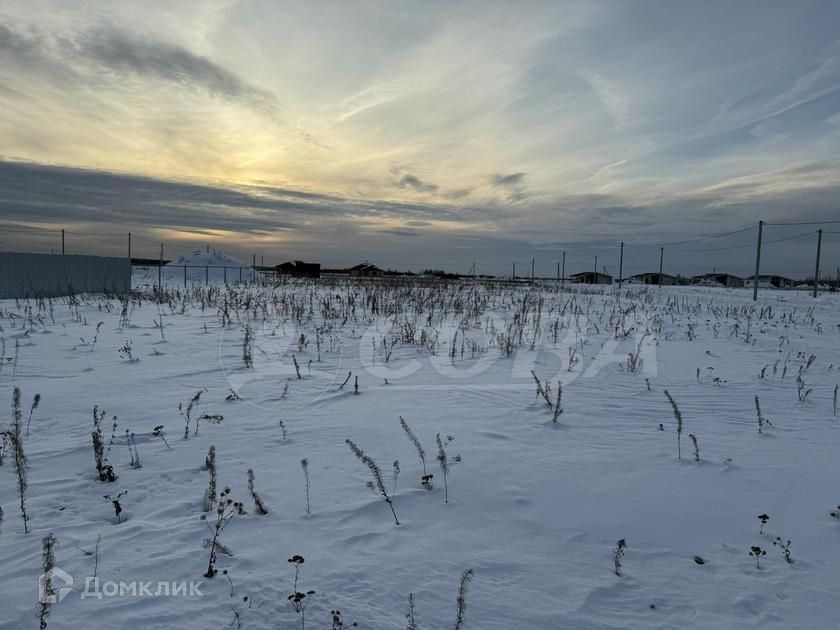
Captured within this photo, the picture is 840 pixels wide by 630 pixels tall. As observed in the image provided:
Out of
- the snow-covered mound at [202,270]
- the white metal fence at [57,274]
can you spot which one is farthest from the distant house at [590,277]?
the white metal fence at [57,274]

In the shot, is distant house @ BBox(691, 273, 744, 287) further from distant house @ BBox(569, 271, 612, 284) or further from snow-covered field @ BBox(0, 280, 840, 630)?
snow-covered field @ BBox(0, 280, 840, 630)

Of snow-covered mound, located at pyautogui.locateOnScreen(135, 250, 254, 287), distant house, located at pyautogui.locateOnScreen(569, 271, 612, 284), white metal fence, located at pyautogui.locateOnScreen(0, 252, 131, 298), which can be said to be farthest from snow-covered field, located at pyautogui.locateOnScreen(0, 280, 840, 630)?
distant house, located at pyautogui.locateOnScreen(569, 271, 612, 284)

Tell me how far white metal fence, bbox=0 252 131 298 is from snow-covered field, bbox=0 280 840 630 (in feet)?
42.4

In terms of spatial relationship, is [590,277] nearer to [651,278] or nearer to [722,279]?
[651,278]

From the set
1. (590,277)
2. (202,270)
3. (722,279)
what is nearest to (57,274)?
(202,270)

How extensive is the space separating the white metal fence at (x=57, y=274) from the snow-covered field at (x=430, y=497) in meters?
12.9

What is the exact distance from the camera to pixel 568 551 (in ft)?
7.56

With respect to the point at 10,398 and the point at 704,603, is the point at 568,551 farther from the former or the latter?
the point at 10,398

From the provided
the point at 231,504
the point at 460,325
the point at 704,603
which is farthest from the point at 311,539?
the point at 460,325

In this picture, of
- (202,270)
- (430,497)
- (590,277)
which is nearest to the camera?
(430,497)

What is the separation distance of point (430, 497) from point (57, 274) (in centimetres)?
1974

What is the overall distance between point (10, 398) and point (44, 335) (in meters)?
3.81

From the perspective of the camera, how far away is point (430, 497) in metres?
A: 2.78

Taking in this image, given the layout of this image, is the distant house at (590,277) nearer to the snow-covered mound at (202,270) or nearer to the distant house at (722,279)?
the distant house at (722,279)
